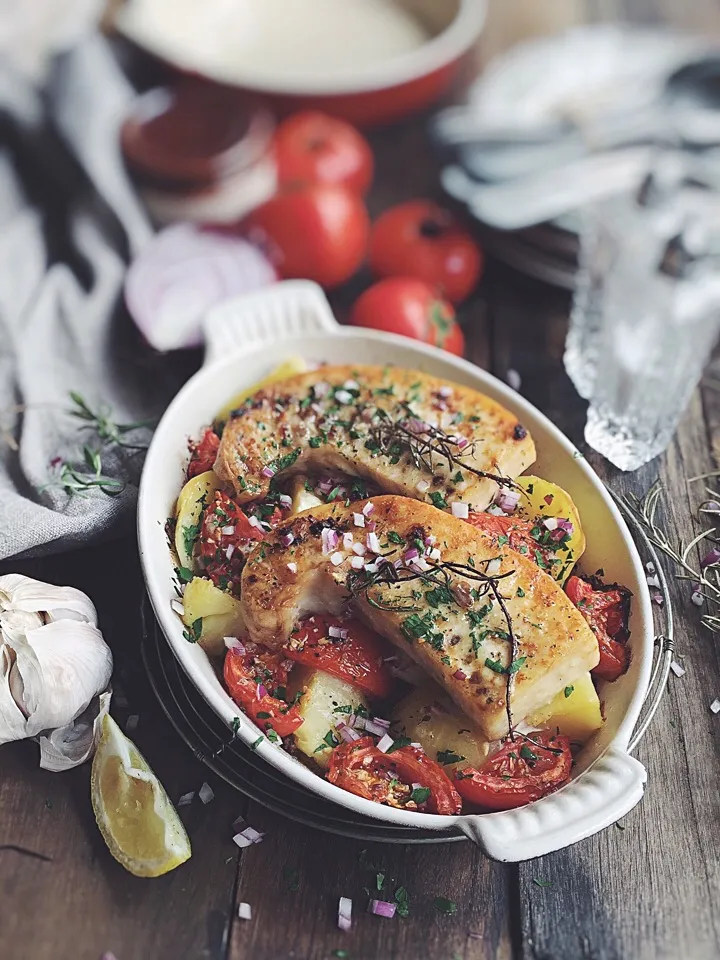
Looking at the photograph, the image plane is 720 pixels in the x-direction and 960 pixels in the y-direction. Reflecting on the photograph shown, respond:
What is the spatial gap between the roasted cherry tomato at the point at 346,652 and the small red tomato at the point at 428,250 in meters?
1.94

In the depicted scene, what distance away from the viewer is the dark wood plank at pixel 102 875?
2410mm

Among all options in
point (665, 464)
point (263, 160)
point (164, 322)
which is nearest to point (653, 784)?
point (665, 464)

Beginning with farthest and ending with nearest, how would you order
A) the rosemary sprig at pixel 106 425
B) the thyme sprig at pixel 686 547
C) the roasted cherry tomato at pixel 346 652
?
the rosemary sprig at pixel 106 425
the thyme sprig at pixel 686 547
the roasted cherry tomato at pixel 346 652

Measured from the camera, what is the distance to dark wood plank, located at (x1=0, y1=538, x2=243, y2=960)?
7.91 ft

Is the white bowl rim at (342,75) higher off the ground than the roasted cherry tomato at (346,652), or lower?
higher

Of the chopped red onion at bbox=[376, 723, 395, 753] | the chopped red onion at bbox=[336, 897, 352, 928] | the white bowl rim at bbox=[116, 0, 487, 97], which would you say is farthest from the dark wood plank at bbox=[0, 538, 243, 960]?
the white bowl rim at bbox=[116, 0, 487, 97]

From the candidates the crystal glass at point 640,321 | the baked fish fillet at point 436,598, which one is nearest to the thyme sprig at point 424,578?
the baked fish fillet at point 436,598

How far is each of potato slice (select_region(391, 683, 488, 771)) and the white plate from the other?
203 millimetres

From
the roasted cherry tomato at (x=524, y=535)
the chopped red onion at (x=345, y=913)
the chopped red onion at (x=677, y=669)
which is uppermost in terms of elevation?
the roasted cherry tomato at (x=524, y=535)

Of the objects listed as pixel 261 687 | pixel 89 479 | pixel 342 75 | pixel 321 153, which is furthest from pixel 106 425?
pixel 342 75

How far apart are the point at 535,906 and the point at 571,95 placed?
3.67m

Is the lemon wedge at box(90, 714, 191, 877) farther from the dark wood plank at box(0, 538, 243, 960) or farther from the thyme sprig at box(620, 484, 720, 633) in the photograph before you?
the thyme sprig at box(620, 484, 720, 633)

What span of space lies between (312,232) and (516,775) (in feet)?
8.28

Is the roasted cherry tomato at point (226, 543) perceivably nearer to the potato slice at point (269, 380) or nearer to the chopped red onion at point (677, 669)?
the potato slice at point (269, 380)
